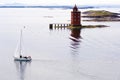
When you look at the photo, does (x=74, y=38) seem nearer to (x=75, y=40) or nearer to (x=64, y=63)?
(x=75, y=40)

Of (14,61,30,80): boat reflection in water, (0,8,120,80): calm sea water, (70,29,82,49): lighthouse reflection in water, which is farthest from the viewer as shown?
(70,29,82,49): lighthouse reflection in water

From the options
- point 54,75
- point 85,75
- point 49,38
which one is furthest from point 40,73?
point 49,38

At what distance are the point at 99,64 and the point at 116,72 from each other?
495 cm

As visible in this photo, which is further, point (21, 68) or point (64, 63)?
point (64, 63)

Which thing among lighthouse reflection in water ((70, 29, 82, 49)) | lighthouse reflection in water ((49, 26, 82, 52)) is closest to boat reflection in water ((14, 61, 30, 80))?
lighthouse reflection in water ((49, 26, 82, 52))

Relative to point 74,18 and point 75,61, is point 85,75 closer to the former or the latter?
point 75,61

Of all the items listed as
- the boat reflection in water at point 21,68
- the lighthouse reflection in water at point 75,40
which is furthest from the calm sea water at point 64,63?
the lighthouse reflection in water at point 75,40

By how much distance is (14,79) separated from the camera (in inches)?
1651

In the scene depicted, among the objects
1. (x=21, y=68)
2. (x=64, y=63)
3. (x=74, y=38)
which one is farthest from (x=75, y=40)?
(x=21, y=68)

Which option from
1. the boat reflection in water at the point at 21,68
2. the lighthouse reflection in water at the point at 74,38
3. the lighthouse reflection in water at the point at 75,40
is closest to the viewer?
the boat reflection in water at the point at 21,68

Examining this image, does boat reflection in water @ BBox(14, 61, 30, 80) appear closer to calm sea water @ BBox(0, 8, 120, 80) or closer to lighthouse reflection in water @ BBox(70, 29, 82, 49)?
calm sea water @ BBox(0, 8, 120, 80)

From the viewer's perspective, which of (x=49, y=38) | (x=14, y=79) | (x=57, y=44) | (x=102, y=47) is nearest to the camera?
(x=14, y=79)

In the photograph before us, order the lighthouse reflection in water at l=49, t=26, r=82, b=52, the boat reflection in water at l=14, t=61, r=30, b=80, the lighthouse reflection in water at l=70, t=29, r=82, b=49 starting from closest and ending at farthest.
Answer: the boat reflection in water at l=14, t=61, r=30, b=80
the lighthouse reflection in water at l=49, t=26, r=82, b=52
the lighthouse reflection in water at l=70, t=29, r=82, b=49

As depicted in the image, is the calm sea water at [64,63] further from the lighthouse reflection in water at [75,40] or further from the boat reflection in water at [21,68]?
the lighthouse reflection in water at [75,40]
